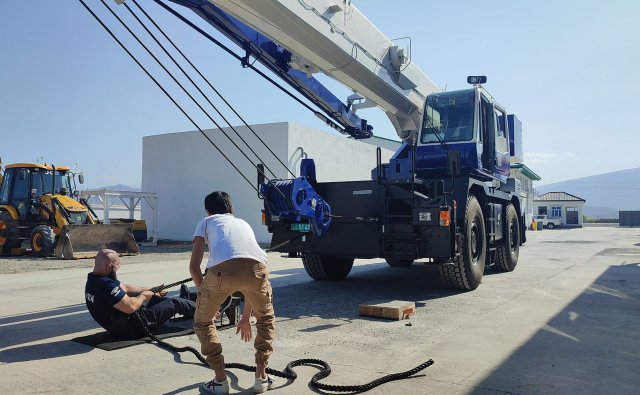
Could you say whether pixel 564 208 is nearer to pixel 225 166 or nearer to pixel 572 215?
pixel 572 215

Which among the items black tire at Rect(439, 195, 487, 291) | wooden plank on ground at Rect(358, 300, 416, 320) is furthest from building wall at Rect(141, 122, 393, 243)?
wooden plank on ground at Rect(358, 300, 416, 320)

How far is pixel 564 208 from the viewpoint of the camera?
188 feet

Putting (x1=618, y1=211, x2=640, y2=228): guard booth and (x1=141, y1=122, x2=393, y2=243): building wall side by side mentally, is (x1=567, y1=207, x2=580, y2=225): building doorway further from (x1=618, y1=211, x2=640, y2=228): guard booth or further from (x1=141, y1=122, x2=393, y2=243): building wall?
(x1=141, y1=122, x2=393, y2=243): building wall

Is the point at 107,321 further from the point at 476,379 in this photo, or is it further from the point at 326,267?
the point at 326,267

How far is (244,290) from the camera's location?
12.0 ft

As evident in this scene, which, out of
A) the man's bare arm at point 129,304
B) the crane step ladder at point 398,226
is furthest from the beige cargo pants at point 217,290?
the crane step ladder at point 398,226

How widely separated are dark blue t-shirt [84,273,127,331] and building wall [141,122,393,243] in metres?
16.5

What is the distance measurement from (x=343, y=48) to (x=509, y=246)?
6661 mm

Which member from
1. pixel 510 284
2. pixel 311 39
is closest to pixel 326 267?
pixel 510 284

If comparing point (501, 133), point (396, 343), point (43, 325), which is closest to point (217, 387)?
point (396, 343)

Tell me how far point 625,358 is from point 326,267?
5.81 meters

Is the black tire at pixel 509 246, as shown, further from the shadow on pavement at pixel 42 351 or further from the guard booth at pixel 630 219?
A: the guard booth at pixel 630 219

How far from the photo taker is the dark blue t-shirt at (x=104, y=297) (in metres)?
4.71

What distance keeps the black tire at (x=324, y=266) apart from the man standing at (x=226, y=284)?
564 cm
